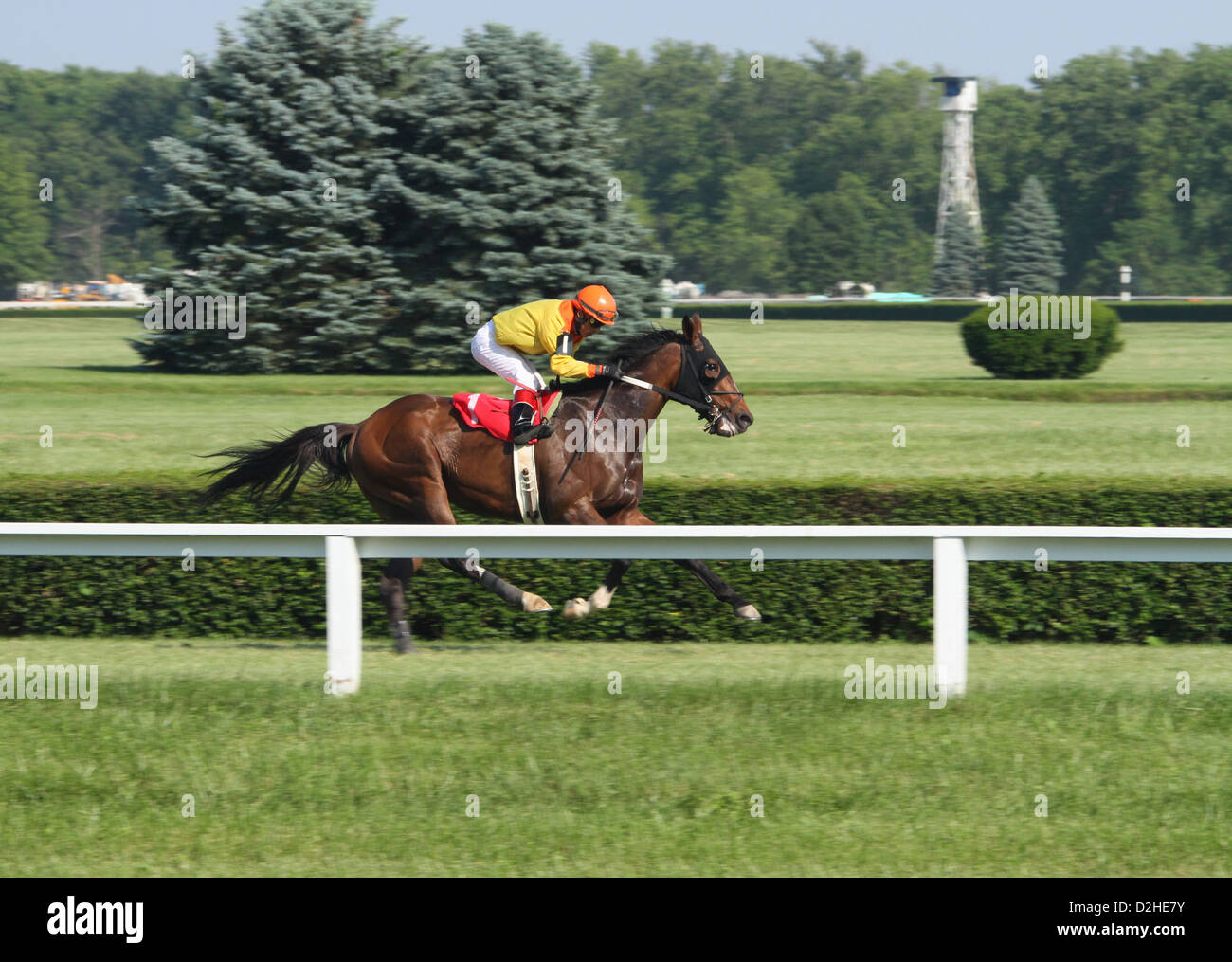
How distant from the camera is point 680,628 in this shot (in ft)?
28.4

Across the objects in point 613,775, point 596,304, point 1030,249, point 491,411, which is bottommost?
point 613,775

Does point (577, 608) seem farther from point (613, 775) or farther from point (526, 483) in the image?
point (613, 775)

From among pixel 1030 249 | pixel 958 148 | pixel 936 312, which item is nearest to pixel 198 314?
pixel 936 312

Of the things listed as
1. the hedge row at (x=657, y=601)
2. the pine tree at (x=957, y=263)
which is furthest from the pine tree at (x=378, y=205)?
the pine tree at (x=957, y=263)

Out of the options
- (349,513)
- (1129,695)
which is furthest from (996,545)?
(349,513)

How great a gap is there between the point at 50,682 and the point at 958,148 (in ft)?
219

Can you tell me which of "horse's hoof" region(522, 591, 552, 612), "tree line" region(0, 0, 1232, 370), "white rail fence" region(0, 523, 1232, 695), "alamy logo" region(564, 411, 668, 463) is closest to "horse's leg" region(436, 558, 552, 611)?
"horse's hoof" region(522, 591, 552, 612)

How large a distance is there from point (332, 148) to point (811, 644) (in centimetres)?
1896

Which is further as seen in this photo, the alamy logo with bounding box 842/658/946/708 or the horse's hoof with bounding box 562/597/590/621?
the horse's hoof with bounding box 562/597/590/621

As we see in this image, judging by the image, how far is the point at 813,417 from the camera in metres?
19.7

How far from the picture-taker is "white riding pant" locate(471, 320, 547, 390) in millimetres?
8172

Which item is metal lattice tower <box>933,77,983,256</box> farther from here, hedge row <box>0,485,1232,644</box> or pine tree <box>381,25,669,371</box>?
hedge row <box>0,485,1232,644</box>

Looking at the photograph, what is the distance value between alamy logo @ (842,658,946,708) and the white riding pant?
8.42ft

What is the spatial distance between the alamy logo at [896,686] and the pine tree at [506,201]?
1805 cm
